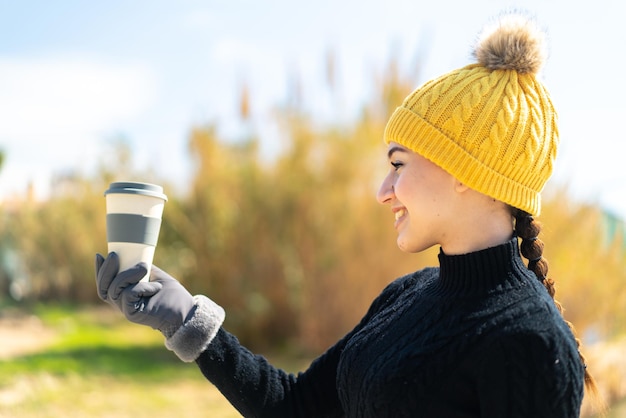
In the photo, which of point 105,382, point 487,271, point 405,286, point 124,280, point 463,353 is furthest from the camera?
point 105,382

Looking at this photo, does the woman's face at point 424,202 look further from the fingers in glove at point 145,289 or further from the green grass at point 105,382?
the green grass at point 105,382

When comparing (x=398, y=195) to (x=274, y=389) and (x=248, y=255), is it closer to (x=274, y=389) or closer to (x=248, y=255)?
(x=274, y=389)

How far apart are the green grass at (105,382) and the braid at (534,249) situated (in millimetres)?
3868

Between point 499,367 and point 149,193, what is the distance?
819mm

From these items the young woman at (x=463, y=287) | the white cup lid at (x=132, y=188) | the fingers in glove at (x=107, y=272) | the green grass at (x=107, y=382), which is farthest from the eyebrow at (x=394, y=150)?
the green grass at (x=107, y=382)

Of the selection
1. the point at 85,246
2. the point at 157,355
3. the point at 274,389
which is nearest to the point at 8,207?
the point at 85,246

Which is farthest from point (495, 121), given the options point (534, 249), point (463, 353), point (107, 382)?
point (107, 382)

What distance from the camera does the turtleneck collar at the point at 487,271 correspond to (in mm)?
1368

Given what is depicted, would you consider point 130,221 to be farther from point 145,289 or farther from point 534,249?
point 534,249

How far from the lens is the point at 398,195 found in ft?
4.76

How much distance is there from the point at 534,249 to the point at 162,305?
826mm

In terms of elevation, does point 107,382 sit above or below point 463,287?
below

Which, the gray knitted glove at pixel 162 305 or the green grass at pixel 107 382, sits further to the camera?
the green grass at pixel 107 382

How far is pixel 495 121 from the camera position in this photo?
1.40 metres
